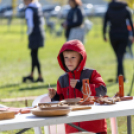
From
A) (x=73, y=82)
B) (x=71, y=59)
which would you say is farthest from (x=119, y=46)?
(x=73, y=82)

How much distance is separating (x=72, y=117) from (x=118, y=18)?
5.97 metres

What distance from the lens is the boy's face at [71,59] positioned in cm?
370

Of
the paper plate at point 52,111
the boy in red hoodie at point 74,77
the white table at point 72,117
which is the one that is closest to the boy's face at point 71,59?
the boy in red hoodie at point 74,77

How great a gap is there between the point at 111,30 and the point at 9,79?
2.81m

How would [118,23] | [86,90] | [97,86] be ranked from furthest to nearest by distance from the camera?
[118,23] → [97,86] → [86,90]

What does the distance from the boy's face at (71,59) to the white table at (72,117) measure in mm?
747

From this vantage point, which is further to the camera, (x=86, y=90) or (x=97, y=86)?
(x=97, y=86)

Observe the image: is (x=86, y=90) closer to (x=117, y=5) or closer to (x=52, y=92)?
(x=52, y=92)

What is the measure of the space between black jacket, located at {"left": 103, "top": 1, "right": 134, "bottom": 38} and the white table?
553cm

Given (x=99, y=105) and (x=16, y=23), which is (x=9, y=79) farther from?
(x=16, y=23)

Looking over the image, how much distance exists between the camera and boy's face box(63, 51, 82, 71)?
370 cm

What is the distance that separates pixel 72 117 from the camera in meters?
2.68

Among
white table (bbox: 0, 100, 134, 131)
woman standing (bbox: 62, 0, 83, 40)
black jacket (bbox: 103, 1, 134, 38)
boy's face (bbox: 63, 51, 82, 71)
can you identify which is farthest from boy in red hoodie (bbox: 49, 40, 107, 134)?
woman standing (bbox: 62, 0, 83, 40)

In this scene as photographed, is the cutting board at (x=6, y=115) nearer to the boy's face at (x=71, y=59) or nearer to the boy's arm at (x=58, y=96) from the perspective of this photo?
the boy's arm at (x=58, y=96)
